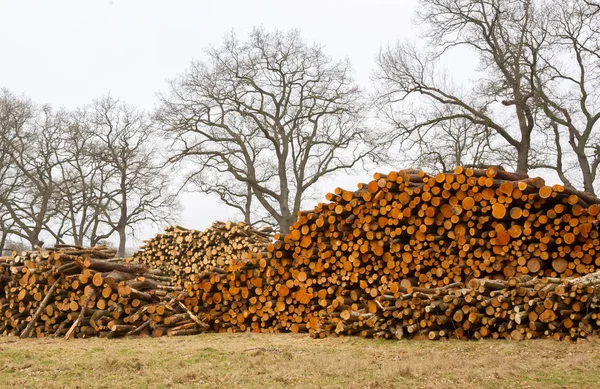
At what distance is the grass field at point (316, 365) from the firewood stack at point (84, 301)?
1621 mm

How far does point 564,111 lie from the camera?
736 inches

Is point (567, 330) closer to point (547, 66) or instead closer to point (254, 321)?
point (254, 321)

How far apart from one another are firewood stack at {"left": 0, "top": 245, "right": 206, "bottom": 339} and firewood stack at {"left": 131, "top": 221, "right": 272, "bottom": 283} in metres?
3.91

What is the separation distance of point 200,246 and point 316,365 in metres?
9.54

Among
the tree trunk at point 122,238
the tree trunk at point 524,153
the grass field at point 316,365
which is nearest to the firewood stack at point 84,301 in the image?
the grass field at point 316,365

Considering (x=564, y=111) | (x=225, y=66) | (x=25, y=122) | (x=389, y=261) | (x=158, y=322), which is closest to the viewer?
(x=389, y=261)

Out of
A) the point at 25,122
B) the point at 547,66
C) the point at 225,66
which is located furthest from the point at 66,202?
the point at 547,66

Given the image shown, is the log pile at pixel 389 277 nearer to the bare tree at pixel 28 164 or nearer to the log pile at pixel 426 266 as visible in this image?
the log pile at pixel 426 266

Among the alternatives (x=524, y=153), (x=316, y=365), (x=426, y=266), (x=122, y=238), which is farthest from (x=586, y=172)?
(x=122, y=238)

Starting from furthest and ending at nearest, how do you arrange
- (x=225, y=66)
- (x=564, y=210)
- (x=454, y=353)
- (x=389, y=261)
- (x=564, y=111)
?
(x=225, y=66)
(x=564, y=111)
(x=389, y=261)
(x=564, y=210)
(x=454, y=353)

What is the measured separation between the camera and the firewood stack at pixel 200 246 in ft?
49.3

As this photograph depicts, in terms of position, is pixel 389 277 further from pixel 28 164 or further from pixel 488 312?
pixel 28 164

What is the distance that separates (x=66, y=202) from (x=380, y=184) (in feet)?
72.5

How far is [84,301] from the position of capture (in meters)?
10.1
